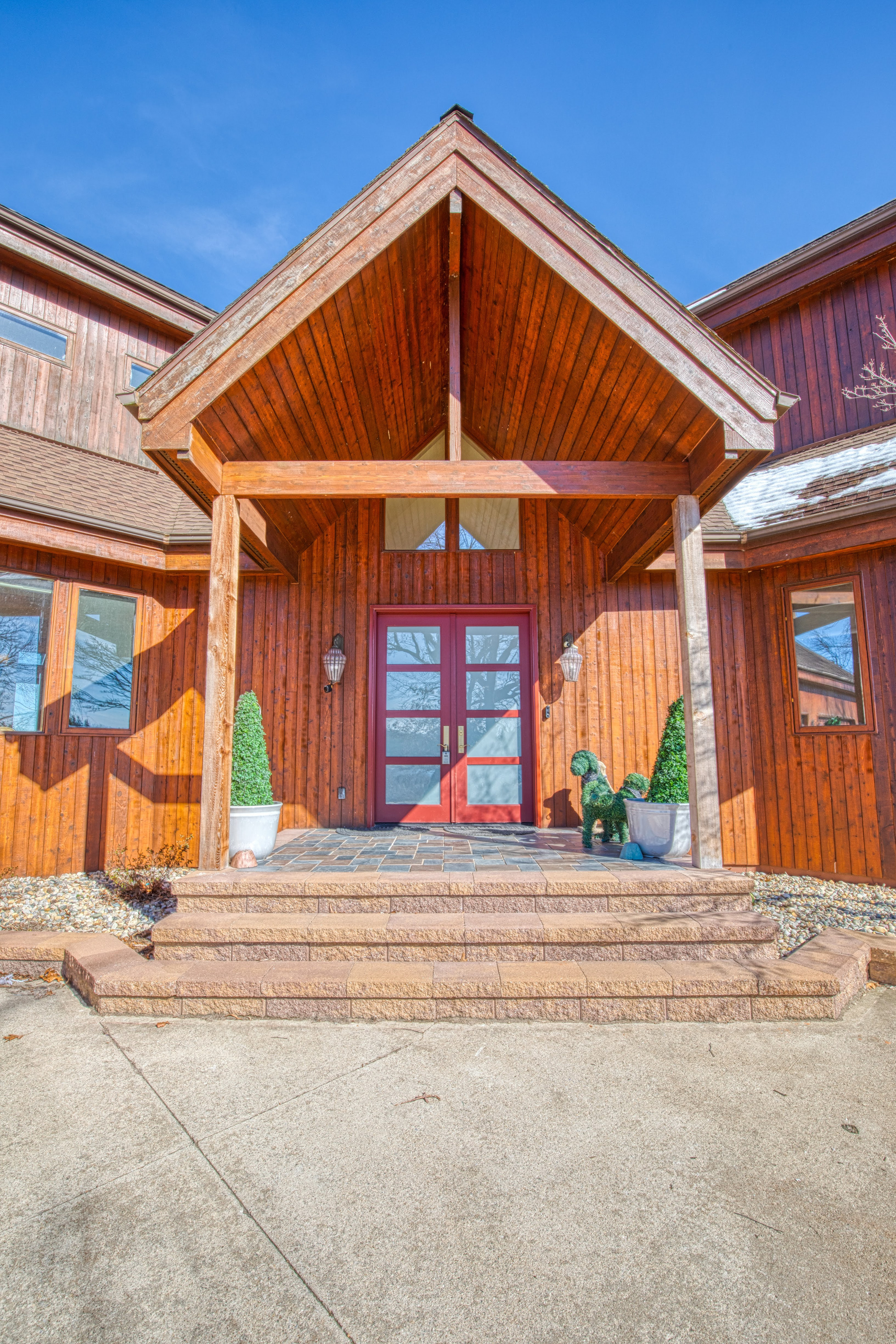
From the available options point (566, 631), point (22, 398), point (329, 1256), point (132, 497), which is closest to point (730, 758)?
point (566, 631)

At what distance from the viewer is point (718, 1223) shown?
184 centimetres

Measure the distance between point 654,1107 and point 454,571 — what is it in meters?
5.31

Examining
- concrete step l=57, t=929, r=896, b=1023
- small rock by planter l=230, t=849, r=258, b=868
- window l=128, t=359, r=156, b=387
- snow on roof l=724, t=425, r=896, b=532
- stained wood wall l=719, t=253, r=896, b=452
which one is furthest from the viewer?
window l=128, t=359, r=156, b=387

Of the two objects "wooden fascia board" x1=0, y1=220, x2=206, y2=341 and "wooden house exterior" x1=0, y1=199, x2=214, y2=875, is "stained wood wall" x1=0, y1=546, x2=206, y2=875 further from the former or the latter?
→ "wooden fascia board" x1=0, y1=220, x2=206, y2=341

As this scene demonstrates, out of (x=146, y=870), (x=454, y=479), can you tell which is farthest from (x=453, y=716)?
(x=146, y=870)

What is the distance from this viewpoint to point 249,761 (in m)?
4.72

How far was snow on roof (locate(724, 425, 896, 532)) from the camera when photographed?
5.81 metres

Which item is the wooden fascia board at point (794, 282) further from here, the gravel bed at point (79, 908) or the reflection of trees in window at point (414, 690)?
the gravel bed at point (79, 908)

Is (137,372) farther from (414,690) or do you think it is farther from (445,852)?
(445,852)

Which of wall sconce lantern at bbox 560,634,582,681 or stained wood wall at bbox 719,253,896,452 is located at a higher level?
stained wood wall at bbox 719,253,896,452

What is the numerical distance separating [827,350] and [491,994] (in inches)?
308

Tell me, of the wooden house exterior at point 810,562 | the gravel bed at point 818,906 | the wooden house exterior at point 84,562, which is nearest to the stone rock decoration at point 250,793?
the wooden house exterior at point 84,562

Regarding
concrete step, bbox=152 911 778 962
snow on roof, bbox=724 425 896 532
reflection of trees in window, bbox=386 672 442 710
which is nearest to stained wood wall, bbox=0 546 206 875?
reflection of trees in window, bbox=386 672 442 710

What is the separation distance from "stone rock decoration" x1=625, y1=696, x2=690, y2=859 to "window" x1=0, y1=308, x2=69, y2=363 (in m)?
7.31
